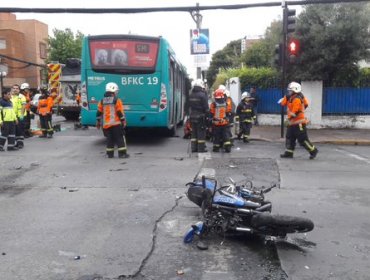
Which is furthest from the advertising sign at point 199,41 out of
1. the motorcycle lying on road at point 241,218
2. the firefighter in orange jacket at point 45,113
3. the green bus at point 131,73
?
the motorcycle lying on road at point 241,218

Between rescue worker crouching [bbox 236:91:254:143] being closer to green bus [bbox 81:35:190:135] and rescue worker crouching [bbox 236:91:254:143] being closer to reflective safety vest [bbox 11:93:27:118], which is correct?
green bus [bbox 81:35:190:135]

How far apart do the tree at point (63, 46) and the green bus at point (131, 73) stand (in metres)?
35.5

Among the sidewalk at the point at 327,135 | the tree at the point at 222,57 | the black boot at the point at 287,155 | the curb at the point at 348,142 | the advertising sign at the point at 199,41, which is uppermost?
the tree at the point at 222,57

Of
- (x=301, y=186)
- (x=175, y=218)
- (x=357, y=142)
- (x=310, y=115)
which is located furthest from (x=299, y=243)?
(x=310, y=115)

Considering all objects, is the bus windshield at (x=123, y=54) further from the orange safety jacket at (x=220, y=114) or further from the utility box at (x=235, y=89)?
the utility box at (x=235, y=89)

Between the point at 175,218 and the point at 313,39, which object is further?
the point at 313,39

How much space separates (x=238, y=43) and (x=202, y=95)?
68.2 m

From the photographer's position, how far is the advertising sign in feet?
58.2

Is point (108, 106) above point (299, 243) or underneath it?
above

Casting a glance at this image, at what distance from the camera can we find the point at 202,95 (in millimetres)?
12297

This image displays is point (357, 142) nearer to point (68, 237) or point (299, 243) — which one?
point (299, 243)

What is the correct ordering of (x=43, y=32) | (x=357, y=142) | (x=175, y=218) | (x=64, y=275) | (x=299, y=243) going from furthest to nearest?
(x=43, y=32), (x=357, y=142), (x=175, y=218), (x=299, y=243), (x=64, y=275)

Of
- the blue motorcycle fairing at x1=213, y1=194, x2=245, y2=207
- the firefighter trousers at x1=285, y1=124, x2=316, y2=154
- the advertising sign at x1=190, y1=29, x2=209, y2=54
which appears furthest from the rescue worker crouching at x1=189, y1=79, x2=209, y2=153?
the blue motorcycle fairing at x1=213, y1=194, x2=245, y2=207

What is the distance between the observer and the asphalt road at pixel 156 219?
447cm
